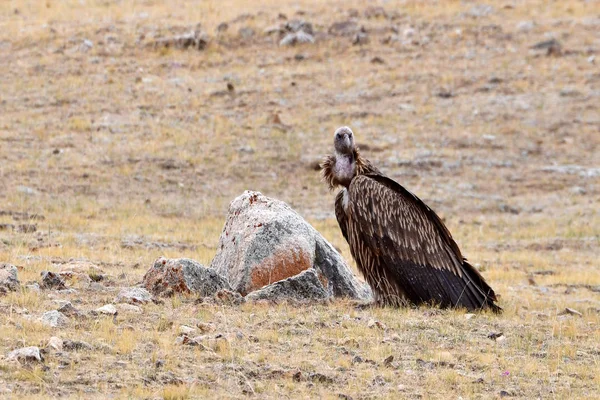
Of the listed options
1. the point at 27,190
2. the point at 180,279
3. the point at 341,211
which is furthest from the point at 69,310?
the point at 27,190

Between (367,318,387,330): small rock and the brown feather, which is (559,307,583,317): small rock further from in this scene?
(367,318,387,330): small rock

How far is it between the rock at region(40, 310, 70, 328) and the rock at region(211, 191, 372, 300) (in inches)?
111

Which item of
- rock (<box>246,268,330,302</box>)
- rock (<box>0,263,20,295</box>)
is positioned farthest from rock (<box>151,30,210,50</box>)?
rock (<box>0,263,20,295</box>)

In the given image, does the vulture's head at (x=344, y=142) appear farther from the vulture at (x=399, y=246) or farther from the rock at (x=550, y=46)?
the rock at (x=550, y=46)

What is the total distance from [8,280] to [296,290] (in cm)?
290

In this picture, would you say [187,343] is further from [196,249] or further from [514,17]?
[514,17]

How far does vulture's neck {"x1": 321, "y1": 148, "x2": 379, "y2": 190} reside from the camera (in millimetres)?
11625

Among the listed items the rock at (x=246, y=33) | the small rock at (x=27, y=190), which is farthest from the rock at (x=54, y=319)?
the rock at (x=246, y=33)

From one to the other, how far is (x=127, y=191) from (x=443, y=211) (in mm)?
6844

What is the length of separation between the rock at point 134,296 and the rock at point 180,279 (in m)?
0.32

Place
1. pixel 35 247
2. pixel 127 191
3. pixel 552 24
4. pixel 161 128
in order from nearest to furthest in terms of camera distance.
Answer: pixel 35 247
pixel 127 191
pixel 161 128
pixel 552 24

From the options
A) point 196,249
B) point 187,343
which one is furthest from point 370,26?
point 187,343

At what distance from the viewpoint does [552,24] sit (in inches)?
1371

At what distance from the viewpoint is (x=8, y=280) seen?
10.2m
